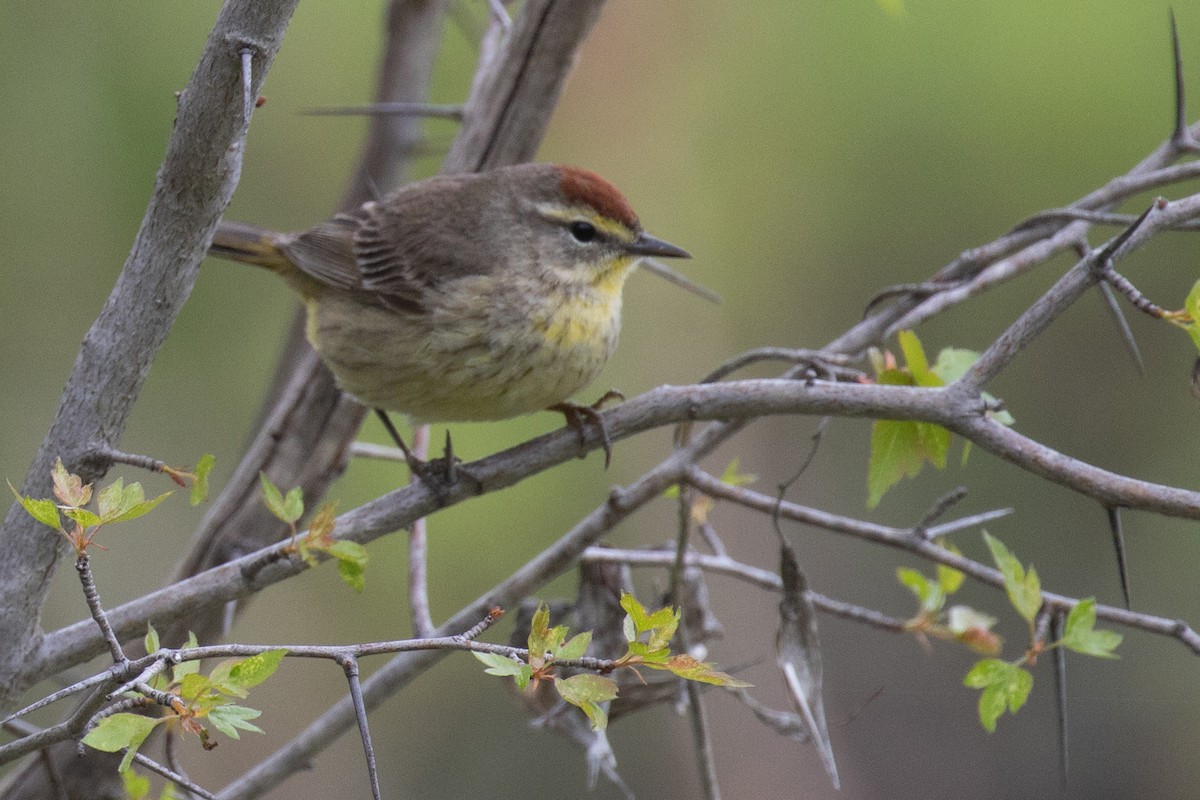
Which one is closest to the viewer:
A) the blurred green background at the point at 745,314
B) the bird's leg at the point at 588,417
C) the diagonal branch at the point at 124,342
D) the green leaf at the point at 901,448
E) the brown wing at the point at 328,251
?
the diagonal branch at the point at 124,342

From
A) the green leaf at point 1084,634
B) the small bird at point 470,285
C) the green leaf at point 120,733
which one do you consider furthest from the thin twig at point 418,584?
the green leaf at point 1084,634

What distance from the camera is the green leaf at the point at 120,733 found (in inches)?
67.9

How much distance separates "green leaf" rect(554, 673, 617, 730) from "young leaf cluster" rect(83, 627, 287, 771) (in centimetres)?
46

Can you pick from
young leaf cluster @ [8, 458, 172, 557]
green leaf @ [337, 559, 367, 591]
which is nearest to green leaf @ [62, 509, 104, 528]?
young leaf cluster @ [8, 458, 172, 557]

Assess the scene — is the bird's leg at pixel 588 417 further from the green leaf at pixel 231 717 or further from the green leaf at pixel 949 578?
the green leaf at pixel 231 717

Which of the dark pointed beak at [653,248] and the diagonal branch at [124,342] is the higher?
the dark pointed beak at [653,248]

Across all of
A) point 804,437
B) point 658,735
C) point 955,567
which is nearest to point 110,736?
point 955,567

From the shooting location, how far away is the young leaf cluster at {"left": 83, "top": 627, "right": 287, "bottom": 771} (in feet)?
5.74

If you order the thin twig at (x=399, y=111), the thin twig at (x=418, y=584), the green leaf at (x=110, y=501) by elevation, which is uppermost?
the thin twig at (x=399, y=111)

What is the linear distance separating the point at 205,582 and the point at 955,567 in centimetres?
188

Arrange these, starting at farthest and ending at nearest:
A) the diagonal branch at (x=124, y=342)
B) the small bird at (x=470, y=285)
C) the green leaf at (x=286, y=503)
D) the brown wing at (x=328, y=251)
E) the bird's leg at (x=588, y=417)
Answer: the brown wing at (x=328, y=251) → the small bird at (x=470, y=285) → the bird's leg at (x=588, y=417) → the green leaf at (x=286, y=503) → the diagonal branch at (x=124, y=342)

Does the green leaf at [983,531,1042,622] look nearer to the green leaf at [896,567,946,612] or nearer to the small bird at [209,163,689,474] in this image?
the green leaf at [896,567,946,612]

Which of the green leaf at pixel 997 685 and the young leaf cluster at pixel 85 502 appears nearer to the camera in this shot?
the young leaf cluster at pixel 85 502

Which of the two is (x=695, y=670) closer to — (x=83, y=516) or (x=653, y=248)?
(x=83, y=516)
